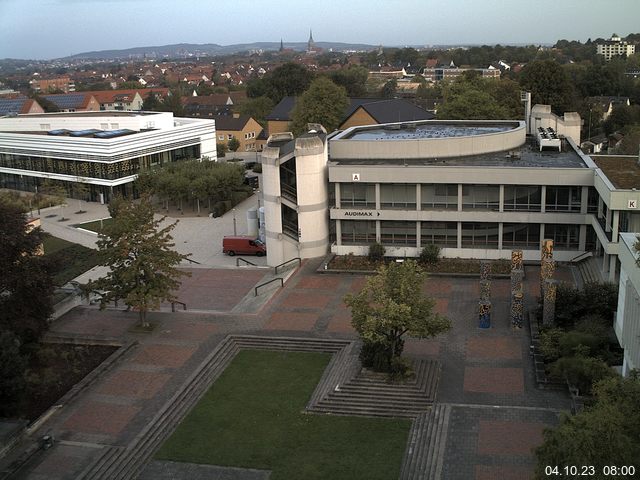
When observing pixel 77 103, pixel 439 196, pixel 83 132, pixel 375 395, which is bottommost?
pixel 375 395

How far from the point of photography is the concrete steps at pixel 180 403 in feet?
65.2

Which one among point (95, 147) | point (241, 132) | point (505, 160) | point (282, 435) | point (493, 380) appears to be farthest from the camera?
point (241, 132)

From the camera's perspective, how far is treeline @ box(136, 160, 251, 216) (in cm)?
5366

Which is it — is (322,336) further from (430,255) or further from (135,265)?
(430,255)

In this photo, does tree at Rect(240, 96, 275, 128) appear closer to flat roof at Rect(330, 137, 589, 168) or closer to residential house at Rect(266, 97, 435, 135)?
residential house at Rect(266, 97, 435, 135)

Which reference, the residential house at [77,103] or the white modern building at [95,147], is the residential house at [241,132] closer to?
the white modern building at [95,147]

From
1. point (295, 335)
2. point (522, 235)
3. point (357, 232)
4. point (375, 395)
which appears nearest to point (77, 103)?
point (357, 232)

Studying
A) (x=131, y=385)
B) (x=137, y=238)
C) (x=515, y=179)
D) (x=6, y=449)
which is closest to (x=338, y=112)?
(x=515, y=179)

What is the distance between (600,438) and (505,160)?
2773 cm

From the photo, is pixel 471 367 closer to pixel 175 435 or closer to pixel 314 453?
pixel 314 453

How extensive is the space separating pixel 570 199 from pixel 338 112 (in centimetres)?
4141

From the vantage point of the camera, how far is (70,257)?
4366 cm

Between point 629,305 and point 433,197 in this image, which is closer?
point 629,305

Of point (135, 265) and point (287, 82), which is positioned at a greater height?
point (287, 82)
